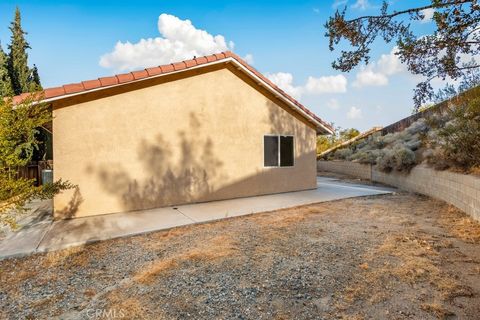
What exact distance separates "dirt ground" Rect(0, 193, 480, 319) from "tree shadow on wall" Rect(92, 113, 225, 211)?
238cm

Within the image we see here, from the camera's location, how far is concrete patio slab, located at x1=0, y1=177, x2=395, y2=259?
17.3 feet

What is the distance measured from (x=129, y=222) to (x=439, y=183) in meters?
8.75

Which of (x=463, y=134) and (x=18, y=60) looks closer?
(x=463, y=134)

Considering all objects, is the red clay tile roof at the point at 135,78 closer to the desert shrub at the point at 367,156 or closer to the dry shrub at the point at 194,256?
the dry shrub at the point at 194,256

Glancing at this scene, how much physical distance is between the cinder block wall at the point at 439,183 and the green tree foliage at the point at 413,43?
9.18 ft

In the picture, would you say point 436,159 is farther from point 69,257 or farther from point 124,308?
point 69,257

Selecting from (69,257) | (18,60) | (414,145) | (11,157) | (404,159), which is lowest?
(69,257)

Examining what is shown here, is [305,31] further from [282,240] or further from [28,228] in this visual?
[28,228]

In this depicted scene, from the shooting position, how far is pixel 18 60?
14398 mm

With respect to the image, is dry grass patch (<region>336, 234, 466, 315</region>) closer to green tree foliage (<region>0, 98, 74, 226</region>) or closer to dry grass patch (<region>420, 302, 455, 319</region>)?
dry grass patch (<region>420, 302, 455, 319</region>)

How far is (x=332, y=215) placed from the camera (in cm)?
694

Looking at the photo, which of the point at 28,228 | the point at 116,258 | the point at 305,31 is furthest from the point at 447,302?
the point at 305,31

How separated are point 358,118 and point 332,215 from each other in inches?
658

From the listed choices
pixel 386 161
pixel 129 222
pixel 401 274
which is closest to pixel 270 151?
pixel 386 161
